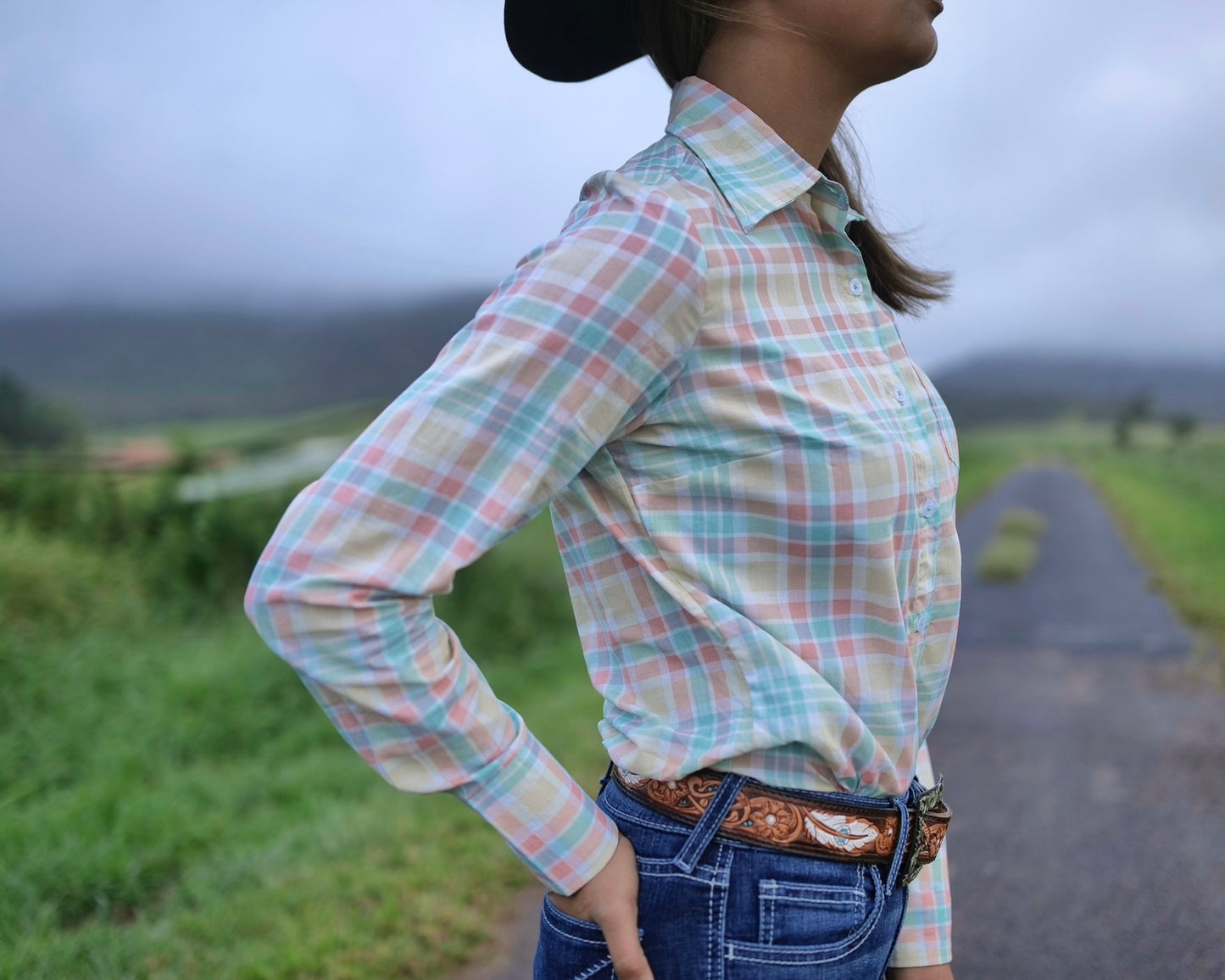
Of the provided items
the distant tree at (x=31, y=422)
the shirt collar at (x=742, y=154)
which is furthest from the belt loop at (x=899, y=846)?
the distant tree at (x=31, y=422)

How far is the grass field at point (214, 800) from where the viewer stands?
107 inches

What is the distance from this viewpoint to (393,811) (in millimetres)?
3656

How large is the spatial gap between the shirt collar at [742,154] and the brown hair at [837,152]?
100 mm

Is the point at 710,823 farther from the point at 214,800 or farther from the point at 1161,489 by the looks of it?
the point at 1161,489

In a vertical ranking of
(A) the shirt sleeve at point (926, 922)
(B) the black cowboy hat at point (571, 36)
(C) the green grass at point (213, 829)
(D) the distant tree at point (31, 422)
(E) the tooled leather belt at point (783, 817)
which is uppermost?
(B) the black cowboy hat at point (571, 36)

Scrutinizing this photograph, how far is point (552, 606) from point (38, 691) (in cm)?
323

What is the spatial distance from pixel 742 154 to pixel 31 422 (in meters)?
6.77

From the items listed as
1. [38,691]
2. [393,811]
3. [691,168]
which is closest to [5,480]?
[38,691]

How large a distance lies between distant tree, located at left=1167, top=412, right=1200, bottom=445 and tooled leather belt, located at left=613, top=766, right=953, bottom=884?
27.1 ft

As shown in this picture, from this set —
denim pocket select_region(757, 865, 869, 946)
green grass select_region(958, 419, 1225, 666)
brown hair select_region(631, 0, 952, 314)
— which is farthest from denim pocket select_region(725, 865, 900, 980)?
green grass select_region(958, 419, 1225, 666)

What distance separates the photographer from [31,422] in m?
6.61

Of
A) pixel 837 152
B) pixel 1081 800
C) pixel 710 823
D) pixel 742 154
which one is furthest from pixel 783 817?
pixel 1081 800

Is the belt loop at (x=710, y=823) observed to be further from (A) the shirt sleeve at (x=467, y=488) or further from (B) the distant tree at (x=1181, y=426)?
(B) the distant tree at (x=1181, y=426)

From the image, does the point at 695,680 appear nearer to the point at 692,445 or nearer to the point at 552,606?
the point at 692,445
